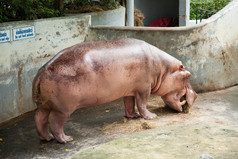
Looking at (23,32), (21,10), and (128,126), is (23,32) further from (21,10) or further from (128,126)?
(128,126)

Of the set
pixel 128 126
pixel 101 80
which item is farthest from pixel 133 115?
pixel 101 80

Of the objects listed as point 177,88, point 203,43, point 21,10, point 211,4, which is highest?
point 211,4

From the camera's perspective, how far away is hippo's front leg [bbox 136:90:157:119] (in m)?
6.38

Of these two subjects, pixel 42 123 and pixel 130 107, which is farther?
pixel 130 107

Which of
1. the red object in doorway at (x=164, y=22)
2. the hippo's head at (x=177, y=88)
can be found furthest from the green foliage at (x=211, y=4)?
the hippo's head at (x=177, y=88)

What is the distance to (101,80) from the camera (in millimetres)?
5762

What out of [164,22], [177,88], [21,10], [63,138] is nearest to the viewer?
[63,138]

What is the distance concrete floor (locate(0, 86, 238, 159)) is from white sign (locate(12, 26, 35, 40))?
1.41 m

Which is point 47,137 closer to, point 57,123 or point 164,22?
point 57,123

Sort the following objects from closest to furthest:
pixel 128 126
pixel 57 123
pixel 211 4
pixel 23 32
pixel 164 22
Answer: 1. pixel 57 123
2. pixel 128 126
3. pixel 23 32
4. pixel 164 22
5. pixel 211 4

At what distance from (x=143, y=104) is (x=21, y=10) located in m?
3.08

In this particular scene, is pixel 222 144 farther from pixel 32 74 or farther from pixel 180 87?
pixel 32 74

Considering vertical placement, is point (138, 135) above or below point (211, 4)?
below

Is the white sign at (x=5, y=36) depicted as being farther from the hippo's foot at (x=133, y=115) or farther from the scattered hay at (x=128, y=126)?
the hippo's foot at (x=133, y=115)
